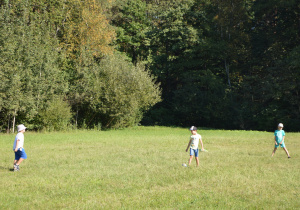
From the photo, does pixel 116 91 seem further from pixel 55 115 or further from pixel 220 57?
pixel 220 57

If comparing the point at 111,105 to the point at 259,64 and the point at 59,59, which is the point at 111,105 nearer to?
the point at 59,59

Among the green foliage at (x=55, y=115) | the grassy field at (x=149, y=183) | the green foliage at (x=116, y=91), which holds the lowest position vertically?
the grassy field at (x=149, y=183)

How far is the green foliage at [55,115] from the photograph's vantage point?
3285 centimetres

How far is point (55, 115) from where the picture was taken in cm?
3297

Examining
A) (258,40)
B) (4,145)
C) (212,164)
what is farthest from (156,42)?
(212,164)

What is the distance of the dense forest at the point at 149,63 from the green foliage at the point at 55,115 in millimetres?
112

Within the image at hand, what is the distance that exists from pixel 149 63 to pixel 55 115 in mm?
19611

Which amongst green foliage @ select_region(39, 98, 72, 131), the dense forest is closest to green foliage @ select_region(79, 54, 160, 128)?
the dense forest

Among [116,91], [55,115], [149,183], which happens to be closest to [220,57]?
[116,91]

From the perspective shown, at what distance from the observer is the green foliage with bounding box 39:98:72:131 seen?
32.8 metres

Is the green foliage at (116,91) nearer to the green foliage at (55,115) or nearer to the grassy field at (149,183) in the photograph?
the green foliage at (55,115)

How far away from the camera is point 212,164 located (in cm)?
1344

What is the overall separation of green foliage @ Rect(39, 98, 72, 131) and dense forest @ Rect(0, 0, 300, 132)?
0.37ft

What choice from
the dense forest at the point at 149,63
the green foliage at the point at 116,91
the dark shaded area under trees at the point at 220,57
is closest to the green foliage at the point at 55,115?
the dense forest at the point at 149,63
